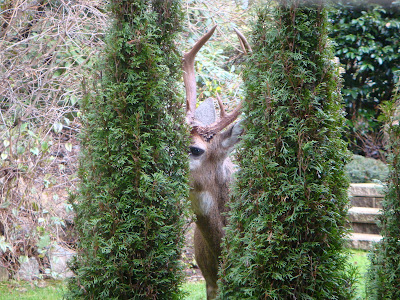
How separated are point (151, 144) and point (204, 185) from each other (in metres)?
1.19

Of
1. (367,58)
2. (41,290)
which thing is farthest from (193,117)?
(367,58)

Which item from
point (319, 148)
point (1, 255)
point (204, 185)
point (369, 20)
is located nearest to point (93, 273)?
point (204, 185)

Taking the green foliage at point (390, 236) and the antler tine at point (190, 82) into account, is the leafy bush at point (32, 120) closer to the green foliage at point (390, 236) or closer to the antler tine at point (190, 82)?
the antler tine at point (190, 82)

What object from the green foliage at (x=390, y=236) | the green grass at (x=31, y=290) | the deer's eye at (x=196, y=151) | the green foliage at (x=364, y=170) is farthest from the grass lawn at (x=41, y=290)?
the green foliage at (x=364, y=170)

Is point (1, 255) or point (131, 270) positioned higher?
point (131, 270)

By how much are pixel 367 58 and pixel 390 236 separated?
9.20m

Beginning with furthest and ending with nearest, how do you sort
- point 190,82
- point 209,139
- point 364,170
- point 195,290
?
1. point 364,170
2. point 195,290
3. point 190,82
4. point 209,139

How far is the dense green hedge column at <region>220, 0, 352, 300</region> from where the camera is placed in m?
3.18

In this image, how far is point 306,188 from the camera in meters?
3.20

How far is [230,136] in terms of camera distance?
4.70 m

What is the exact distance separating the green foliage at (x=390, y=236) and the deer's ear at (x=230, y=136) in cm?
158

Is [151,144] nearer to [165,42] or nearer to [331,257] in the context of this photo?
[165,42]

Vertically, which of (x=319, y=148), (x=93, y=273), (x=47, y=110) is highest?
(x=47, y=110)

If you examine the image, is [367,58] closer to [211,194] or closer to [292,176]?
[211,194]
